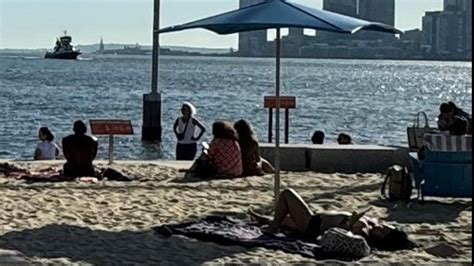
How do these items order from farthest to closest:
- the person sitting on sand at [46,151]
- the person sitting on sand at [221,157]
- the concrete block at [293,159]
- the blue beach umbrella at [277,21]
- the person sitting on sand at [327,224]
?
1. the person sitting on sand at [46,151]
2. the concrete block at [293,159]
3. the person sitting on sand at [221,157]
4. the blue beach umbrella at [277,21]
5. the person sitting on sand at [327,224]

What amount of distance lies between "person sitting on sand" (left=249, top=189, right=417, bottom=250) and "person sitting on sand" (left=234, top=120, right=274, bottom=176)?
4177 mm

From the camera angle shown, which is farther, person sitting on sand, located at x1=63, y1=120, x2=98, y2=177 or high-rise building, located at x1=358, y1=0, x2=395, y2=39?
high-rise building, located at x1=358, y1=0, x2=395, y2=39

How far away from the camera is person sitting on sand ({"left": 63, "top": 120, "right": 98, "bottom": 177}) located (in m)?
→ 14.0

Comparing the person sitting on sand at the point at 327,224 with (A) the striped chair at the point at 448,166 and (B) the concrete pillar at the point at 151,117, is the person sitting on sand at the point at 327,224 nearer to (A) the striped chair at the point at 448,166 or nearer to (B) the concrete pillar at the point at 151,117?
(A) the striped chair at the point at 448,166

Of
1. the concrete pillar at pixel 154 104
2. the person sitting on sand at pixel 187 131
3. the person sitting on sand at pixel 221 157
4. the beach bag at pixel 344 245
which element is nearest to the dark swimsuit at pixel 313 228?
the beach bag at pixel 344 245

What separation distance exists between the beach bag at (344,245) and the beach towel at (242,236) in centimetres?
4

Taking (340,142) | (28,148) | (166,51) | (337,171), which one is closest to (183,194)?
(337,171)

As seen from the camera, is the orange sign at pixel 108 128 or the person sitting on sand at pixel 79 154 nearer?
the person sitting on sand at pixel 79 154

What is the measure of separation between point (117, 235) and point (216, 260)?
1433 millimetres

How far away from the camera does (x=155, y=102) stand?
28547mm

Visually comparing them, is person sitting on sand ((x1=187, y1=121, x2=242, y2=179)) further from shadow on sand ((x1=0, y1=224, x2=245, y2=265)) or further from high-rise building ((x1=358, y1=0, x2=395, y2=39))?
high-rise building ((x1=358, y1=0, x2=395, y2=39))

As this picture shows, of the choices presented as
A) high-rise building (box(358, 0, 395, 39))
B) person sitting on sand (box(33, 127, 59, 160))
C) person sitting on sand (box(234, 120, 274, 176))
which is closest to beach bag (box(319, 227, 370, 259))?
person sitting on sand (box(234, 120, 274, 176))

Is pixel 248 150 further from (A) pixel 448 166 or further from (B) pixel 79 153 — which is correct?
(A) pixel 448 166

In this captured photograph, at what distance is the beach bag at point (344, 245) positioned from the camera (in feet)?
28.3
